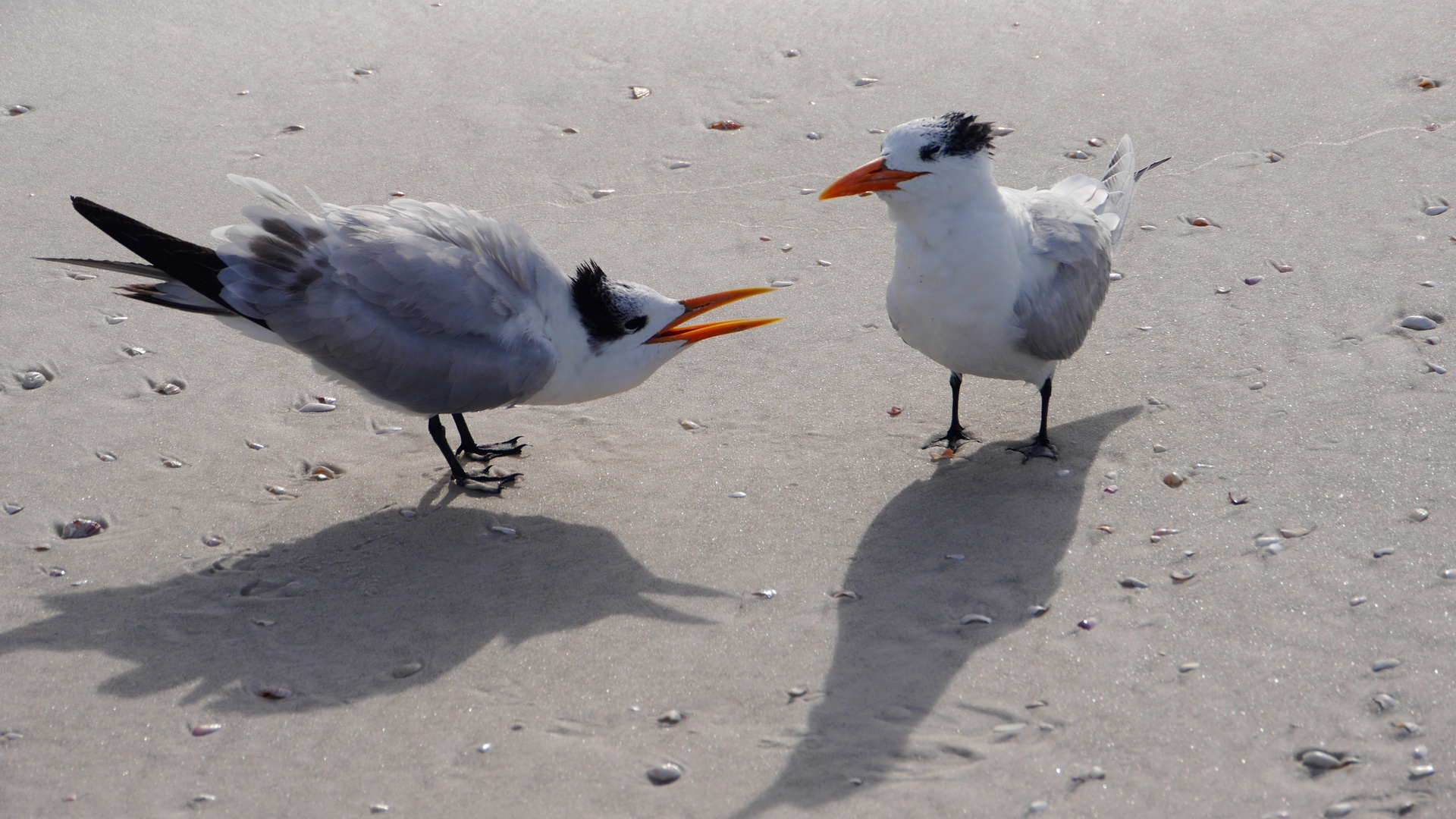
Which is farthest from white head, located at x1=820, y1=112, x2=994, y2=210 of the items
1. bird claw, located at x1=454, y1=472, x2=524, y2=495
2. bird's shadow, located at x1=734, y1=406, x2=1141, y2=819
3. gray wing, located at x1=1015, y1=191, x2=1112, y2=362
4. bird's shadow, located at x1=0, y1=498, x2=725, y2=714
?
bird claw, located at x1=454, y1=472, x2=524, y2=495

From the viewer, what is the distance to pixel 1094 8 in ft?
22.4

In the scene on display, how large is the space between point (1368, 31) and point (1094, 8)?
151 cm

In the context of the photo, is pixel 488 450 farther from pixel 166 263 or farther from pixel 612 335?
pixel 166 263

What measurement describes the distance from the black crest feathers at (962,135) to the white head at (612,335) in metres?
0.86

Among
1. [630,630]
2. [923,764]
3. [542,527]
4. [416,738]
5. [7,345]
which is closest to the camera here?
[923,764]

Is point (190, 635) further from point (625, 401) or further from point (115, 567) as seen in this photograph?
point (625, 401)

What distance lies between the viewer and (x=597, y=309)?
399cm

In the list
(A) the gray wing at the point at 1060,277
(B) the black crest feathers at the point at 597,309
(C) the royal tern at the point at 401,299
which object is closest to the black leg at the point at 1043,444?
(A) the gray wing at the point at 1060,277

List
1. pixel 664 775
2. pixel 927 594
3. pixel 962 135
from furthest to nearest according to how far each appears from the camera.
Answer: pixel 962 135, pixel 927 594, pixel 664 775

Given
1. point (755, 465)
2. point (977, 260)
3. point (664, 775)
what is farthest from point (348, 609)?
point (977, 260)

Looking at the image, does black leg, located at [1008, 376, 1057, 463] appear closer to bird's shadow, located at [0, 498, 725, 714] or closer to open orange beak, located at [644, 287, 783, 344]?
open orange beak, located at [644, 287, 783, 344]

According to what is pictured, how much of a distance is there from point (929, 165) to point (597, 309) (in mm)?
1248

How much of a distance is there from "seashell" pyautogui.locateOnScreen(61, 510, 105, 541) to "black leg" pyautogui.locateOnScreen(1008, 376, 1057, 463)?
10.3 ft

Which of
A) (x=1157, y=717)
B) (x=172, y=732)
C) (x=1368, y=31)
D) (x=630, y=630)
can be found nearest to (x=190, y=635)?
(x=172, y=732)
